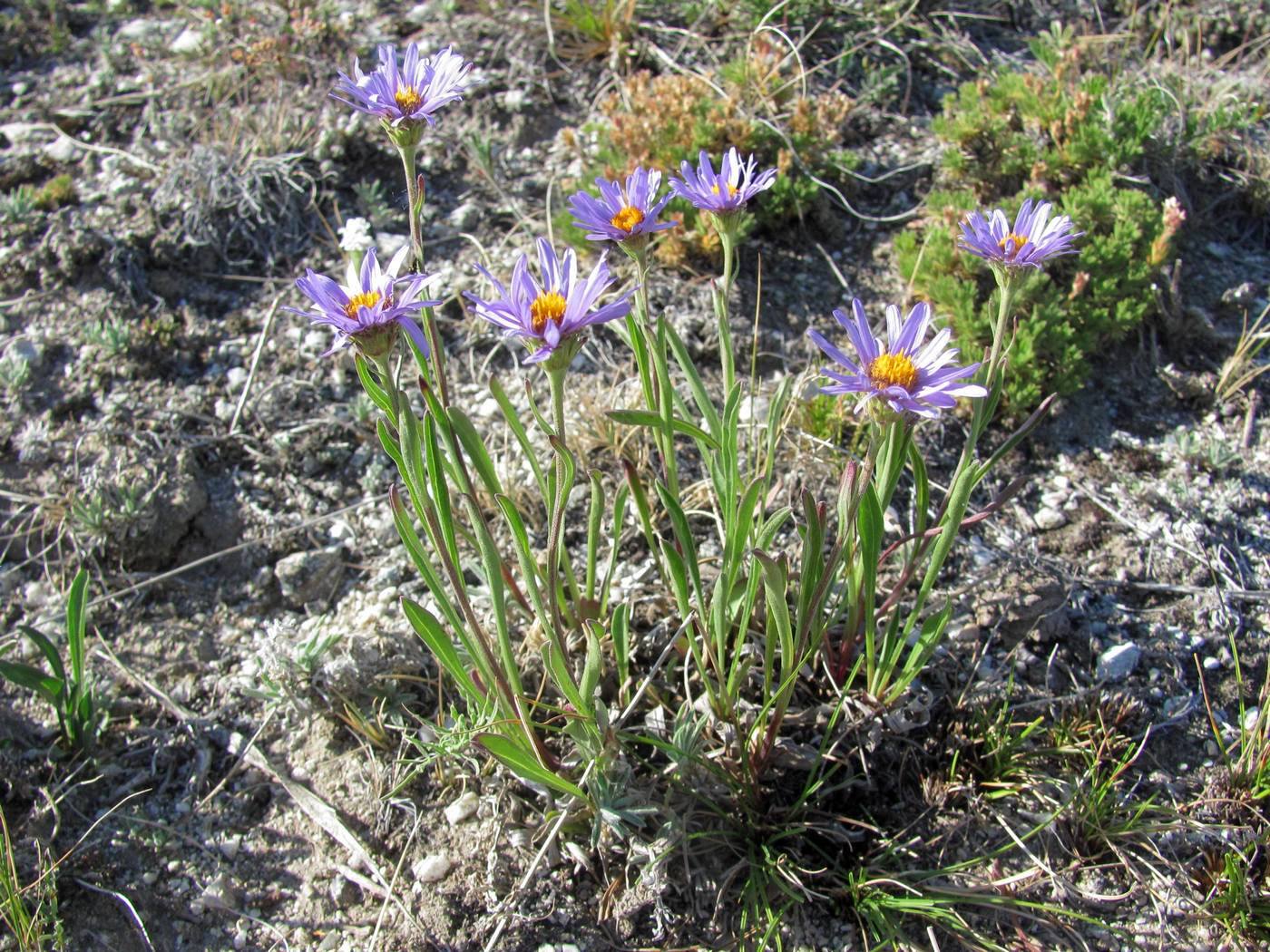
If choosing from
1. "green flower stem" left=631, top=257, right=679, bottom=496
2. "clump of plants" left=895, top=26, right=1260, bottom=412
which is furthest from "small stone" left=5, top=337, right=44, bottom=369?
"clump of plants" left=895, top=26, right=1260, bottom=412

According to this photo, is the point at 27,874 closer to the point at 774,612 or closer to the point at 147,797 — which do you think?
the point at 147,797

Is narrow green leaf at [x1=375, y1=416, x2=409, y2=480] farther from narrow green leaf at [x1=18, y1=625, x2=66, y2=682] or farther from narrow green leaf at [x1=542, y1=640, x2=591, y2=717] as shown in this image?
narrow green leaf at [x1=18, y1=625, x2=66, y2=682]

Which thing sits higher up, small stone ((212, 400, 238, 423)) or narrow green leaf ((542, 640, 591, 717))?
narrow green leaf ((542, 640, 591, 717))

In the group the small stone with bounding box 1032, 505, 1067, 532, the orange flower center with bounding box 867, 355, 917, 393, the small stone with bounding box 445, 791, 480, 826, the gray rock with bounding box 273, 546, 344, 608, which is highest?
the orange flower center with bounding box 867, 355, 917, 393

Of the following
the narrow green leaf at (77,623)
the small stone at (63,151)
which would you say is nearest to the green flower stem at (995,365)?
the narrow green leaf at (77,623)

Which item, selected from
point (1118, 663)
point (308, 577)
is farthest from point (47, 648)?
point (1118, 663)

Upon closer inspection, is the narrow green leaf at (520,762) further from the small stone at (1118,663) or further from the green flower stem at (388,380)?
the small stone at (1118,663)

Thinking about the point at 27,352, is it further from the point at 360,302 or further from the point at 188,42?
the point at 360,302

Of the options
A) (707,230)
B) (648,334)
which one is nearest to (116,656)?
(648,334)
